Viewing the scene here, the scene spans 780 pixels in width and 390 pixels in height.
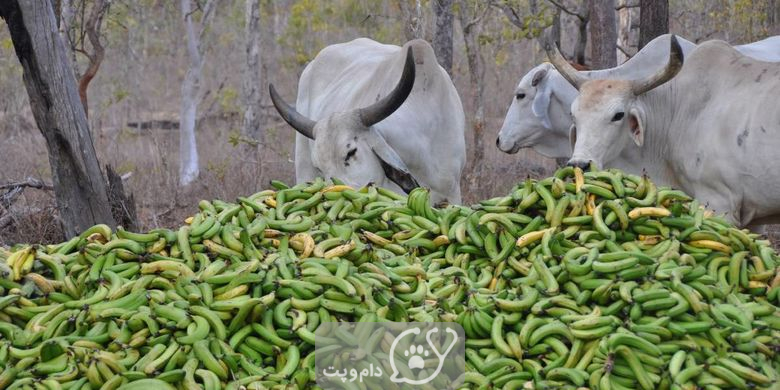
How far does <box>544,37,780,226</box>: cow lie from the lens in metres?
5.23

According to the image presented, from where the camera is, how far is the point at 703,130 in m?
5.54

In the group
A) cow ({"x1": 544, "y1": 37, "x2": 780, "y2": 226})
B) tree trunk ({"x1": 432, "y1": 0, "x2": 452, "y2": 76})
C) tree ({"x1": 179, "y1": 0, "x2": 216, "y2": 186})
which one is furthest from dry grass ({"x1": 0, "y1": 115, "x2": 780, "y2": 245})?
cow ({"x1": 544, "y1": 37, "x2": 780, "y2": 226})

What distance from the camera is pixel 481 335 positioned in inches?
110

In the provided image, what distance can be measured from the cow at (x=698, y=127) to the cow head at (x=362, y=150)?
980mm

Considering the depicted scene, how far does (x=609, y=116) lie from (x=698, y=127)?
494mm

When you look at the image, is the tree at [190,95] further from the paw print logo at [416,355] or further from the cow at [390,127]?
the paw print logo at [416,355]

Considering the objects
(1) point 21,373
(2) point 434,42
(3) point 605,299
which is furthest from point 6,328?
(2) point 434,42

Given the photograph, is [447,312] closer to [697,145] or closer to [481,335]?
[481,335]

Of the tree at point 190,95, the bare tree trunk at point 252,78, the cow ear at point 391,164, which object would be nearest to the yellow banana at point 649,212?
the cow ear at point 391,164

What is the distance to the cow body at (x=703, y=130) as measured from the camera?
5.22m

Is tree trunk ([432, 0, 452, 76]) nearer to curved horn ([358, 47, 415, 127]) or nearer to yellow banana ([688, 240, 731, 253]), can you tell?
curved horn ([358, 47, 415, 127])

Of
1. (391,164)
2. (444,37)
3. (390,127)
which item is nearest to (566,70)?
(390,127)

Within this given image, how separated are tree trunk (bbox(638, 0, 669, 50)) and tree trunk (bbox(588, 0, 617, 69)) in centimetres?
45

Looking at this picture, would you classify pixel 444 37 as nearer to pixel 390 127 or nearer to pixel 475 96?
pixel 475 96
